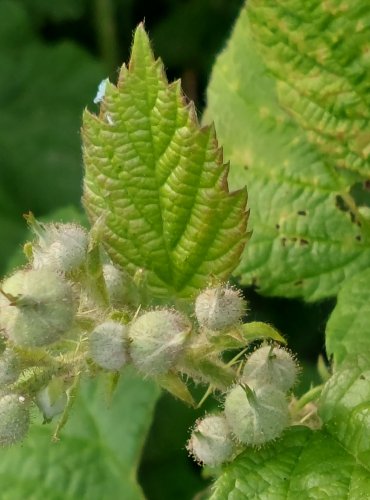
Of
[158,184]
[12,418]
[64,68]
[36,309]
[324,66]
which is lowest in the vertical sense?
[64,68]

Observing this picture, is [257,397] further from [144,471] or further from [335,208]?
[144,471]

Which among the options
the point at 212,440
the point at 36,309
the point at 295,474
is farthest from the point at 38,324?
the point at 295,474

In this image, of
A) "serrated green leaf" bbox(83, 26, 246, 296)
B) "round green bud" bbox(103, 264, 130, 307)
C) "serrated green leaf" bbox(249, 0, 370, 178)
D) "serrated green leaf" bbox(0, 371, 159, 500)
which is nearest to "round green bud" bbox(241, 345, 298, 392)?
"serrated green leaf" bbox(83, 26, 246, 296)

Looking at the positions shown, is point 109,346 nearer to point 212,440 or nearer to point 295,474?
point 212,440

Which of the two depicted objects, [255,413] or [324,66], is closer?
[255,413]

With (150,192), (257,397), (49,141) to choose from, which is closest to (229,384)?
(257,397)
